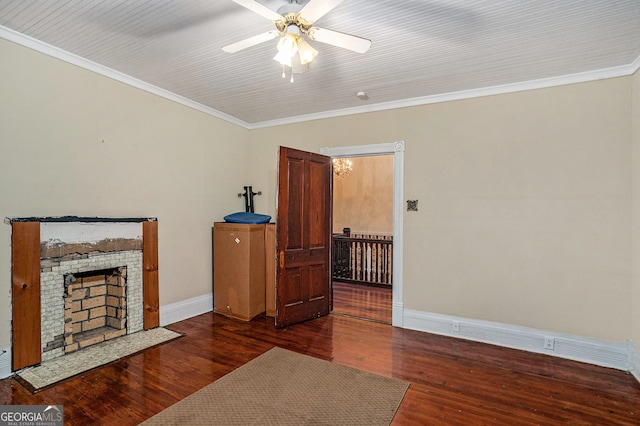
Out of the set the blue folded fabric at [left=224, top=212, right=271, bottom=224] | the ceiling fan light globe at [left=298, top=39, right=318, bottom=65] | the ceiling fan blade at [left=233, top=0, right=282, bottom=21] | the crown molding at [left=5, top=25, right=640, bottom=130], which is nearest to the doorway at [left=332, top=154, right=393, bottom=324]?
the crown molding at [left=5, top=25, right=640, bottom=130]

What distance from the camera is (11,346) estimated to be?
270cm

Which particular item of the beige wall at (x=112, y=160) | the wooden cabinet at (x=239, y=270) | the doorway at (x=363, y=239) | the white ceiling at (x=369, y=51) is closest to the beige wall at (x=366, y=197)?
the doorway at (x=363, y=239)

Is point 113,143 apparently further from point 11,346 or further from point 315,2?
point 315,2

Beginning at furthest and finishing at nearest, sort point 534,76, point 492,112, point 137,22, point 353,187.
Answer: point 353,187 < point 492,112 < point 534,76 < point 137,22

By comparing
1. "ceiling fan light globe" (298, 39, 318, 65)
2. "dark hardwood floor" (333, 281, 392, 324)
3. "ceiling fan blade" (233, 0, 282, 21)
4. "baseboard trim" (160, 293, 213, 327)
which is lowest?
"dark hardwood floor" (333, 281, 392, 324)

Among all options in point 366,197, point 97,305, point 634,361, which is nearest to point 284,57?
point 97,305

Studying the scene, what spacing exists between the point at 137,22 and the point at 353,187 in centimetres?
611

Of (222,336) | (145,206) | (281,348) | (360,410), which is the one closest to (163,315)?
(222,336)

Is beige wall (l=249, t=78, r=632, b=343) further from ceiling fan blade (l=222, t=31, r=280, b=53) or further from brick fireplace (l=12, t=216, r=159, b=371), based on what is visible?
brick fireplace (l=12, t=216, r=159, b=371)

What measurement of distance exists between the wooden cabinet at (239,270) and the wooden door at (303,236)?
0.53 m

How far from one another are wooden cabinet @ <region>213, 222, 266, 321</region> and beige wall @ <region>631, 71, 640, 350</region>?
404cm

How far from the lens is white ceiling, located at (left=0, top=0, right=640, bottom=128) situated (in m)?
2.27

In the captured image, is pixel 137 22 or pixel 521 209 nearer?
pixel 137 22

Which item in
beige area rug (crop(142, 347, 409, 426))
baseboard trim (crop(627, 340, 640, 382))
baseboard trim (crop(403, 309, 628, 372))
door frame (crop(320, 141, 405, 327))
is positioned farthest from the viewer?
door frame (crop(320, 141, 405, 327))
